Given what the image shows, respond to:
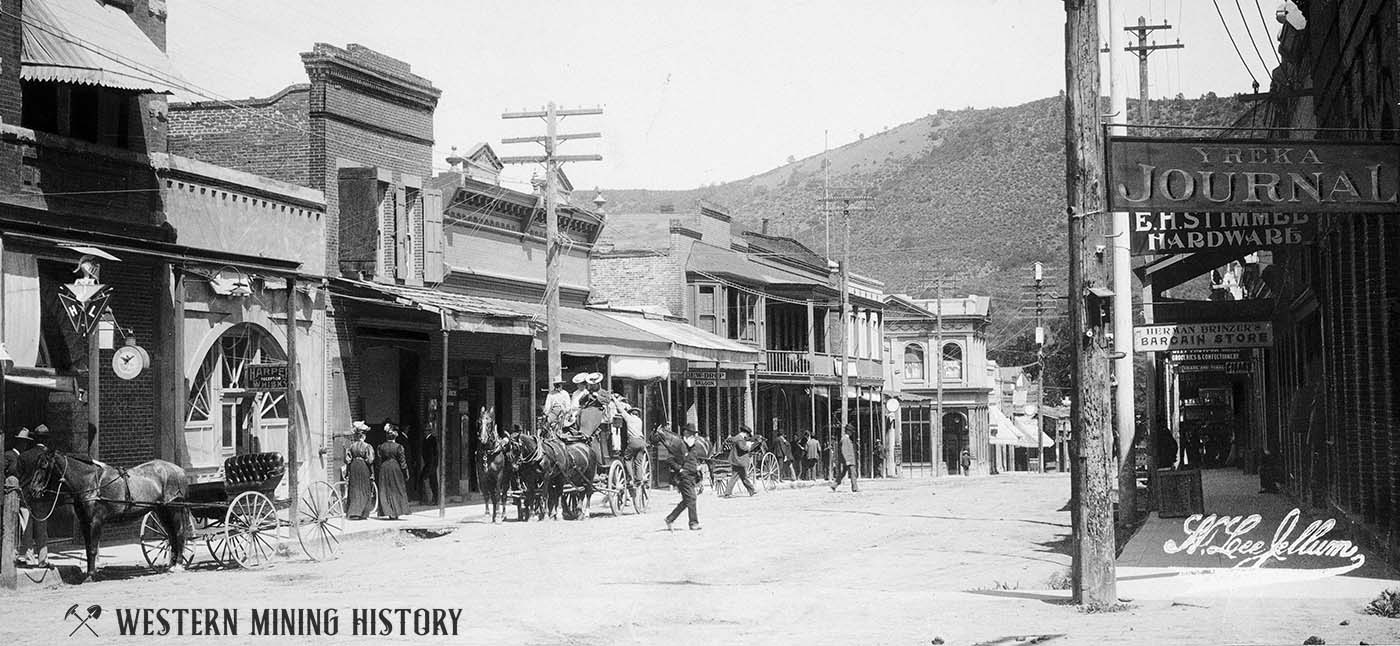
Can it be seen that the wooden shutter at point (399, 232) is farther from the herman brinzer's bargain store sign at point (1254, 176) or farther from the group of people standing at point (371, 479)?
the herman brinzer's bargain store sign at point (1254, 176)

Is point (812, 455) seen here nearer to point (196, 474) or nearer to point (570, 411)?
point (570, 411)

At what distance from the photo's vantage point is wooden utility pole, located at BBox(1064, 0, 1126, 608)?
12.7 metres

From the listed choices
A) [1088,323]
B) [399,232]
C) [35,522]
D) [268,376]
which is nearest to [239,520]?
[35,522]

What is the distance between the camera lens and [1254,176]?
526 inches

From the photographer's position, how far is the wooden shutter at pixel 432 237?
2950 centimetres

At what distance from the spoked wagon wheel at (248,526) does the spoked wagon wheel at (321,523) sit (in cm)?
72

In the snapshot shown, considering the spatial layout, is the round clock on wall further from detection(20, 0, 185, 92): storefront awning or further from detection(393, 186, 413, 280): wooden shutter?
detection(393, 186, 413, 280): wooden shutter

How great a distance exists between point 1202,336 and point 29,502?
17.9 m

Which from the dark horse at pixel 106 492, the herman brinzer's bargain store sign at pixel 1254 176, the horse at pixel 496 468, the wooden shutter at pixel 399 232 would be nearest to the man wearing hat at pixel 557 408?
the horse at pixel 496 468

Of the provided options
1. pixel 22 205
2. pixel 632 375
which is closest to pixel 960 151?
pixel 632 375

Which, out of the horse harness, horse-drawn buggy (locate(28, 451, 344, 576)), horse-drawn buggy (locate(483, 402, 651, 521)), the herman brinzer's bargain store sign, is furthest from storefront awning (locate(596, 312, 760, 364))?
the herman brinzer's bargain store sign

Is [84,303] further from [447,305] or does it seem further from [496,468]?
[447,305]

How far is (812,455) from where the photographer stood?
42719 millimetres

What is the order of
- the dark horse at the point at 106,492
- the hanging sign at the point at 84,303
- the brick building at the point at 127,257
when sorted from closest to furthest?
1. the dark horse at the point at 106,492
2. the brick building at the point at 127,257
3. the hanging sign at the point at 84,303
